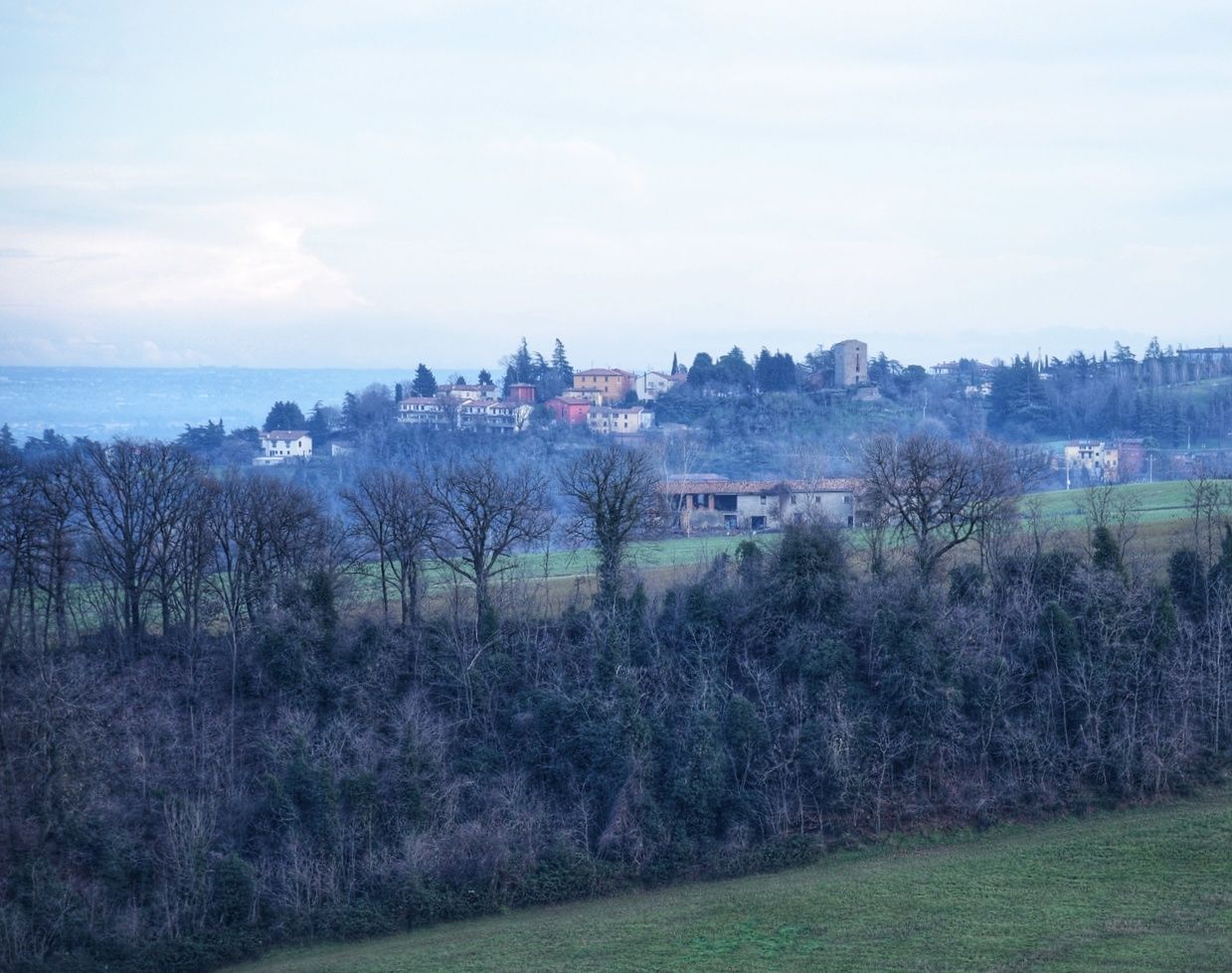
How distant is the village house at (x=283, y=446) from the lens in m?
75.1

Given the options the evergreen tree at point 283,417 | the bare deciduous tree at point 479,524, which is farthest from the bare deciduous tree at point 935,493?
the evergreen tree at point 283,417

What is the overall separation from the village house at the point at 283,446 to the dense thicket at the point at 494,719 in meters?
43.8

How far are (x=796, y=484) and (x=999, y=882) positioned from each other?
31815 millimetres

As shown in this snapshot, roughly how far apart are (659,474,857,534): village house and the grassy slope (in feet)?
86.4

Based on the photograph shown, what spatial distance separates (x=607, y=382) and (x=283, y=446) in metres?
28.1

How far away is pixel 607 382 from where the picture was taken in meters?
94.5

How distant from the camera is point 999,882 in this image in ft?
70.9

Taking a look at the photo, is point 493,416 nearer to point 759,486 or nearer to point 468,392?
point 468,392

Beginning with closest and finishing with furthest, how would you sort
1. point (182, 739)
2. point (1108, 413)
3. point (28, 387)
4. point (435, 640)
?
1. point (182, 739)
2. point (435, 640)
3. point (28, 387)
4. point (1108, 413)

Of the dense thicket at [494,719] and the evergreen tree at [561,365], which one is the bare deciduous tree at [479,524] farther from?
the evergreen tree at [561,365]

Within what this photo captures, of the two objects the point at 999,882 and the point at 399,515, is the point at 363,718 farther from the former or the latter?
the point at 999,882

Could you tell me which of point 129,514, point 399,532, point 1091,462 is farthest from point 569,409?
point 129,514

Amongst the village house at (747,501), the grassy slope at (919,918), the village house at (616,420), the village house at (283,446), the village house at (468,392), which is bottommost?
the grassy slope at (919,918)

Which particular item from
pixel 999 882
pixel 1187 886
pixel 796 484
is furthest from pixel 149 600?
pixel 796 484
